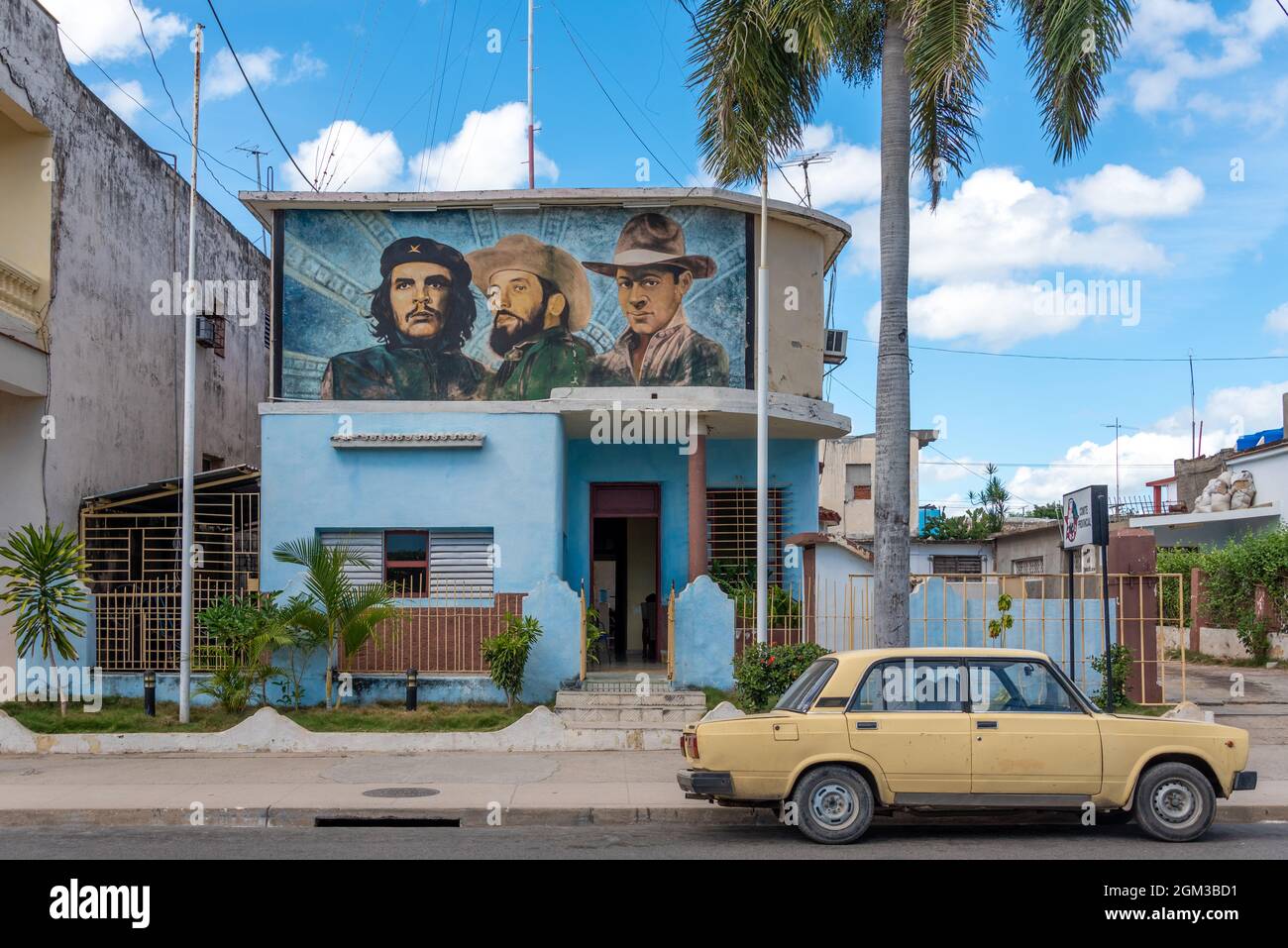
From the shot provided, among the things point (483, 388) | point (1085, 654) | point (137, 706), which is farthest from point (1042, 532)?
point (137, 706)

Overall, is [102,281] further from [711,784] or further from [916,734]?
[916,734]

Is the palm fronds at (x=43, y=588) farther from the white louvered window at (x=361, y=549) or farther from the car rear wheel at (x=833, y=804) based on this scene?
the car rear wheel at (x=833, y=804)

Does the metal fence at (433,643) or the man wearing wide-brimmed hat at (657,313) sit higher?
the man wearing wide-brimmed hat at (657,313)

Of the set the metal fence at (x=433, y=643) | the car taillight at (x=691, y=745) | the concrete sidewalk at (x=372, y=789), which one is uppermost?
the metal fence at (x=433, y=643)

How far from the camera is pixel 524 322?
18344 millimetres

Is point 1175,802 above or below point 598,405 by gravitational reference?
below

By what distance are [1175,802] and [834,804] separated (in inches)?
106

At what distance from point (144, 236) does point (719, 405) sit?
34.0 feet

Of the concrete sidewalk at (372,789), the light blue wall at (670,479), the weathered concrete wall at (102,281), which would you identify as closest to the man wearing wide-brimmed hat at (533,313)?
the light blue wall at (670,479)

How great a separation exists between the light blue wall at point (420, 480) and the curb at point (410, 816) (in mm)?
6586

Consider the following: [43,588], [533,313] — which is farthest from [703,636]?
[43,588]

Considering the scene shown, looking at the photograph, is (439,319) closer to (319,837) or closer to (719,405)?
(719,405)

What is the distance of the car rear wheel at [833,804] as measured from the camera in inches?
369

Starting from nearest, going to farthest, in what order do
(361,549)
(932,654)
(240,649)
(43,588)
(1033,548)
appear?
(932,654)
(43,588)
(240,649)
(361,549)
(1033,548)
